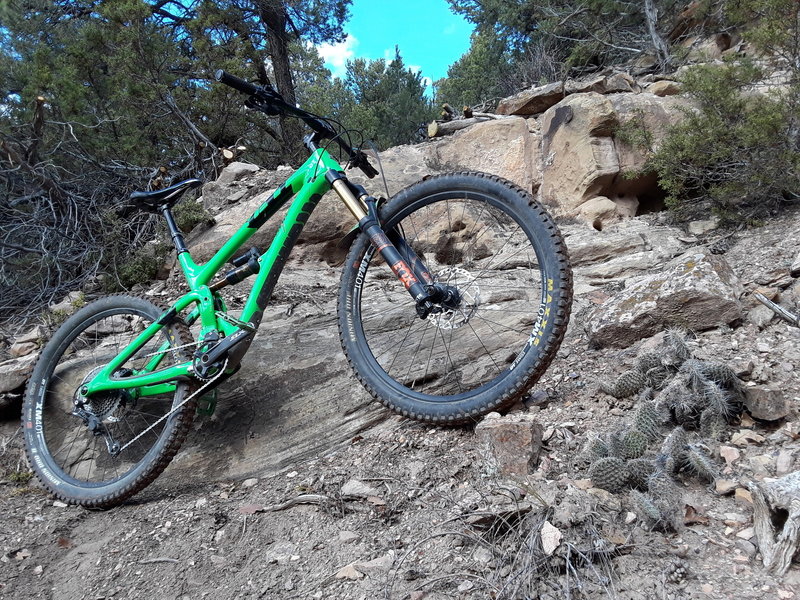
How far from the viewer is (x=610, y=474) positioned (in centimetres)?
201

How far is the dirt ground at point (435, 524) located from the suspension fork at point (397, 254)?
663 mm

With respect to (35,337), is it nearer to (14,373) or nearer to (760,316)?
(14,373)

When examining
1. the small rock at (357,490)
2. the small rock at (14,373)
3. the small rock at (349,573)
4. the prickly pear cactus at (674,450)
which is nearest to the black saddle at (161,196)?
the small rock at (14,373)

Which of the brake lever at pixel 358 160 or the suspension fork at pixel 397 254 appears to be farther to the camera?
the brake lever at pixel 358 160

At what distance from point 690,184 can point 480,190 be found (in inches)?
134

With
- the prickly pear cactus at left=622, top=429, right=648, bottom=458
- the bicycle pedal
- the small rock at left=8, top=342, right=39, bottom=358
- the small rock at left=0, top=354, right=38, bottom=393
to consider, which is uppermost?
the small rock at left=8, top=342, right=39, bottom=358

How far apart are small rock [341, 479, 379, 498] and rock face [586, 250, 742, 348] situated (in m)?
1.64

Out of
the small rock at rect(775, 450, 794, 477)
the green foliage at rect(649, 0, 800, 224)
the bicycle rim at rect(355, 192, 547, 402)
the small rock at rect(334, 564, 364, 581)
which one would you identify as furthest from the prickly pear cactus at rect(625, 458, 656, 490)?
the green foliage at rect(649, 0, 800, 224)

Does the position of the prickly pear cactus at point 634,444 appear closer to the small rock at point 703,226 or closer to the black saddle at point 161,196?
the black saddle at point 161,196

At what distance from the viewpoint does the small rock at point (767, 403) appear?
216 centimetres

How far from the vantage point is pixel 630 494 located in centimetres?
195

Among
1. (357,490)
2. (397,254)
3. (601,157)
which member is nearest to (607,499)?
(357,490)

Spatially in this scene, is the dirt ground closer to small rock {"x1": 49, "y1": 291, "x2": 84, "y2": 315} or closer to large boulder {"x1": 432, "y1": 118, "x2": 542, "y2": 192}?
→ small rock {"x1": 49, "y1": 291, "x2": 84, "y2": 315}

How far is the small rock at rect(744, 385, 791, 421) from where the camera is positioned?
85.2 inches
